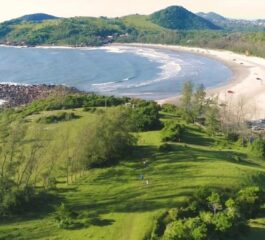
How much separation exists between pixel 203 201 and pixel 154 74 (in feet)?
489

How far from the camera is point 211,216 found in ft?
154

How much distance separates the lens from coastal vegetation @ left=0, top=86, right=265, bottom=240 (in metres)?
47.2

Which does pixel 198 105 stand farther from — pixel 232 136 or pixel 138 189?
pixel 138 189

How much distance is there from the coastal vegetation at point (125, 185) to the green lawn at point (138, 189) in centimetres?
11

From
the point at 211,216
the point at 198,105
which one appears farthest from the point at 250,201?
the point at 198,105

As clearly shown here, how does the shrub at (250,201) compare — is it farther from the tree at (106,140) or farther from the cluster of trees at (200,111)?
the cluster of trees at (200,111)

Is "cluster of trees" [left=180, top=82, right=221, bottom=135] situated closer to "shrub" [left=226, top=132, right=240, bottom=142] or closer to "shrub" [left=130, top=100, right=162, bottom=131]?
"shrub" [left=226, top=132, right=240, bottom=142]

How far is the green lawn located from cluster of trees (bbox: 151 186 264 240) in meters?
1.28

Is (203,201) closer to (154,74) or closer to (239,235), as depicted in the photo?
(239,235)

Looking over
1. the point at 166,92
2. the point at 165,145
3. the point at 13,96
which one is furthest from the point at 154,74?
the point at 165,145

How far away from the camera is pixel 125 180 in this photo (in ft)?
197

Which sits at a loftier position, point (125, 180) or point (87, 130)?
point (87, 130)

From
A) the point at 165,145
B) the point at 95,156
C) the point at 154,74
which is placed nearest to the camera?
the point at 95,156

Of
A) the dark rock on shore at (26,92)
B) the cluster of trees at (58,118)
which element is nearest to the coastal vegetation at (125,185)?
the cluster of trees at (58,118)
